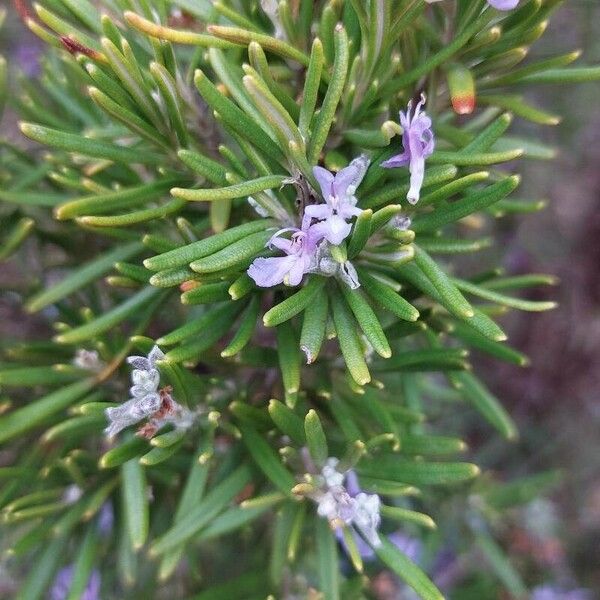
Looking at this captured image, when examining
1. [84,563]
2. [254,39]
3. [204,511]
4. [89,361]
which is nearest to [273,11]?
A: [254,39]

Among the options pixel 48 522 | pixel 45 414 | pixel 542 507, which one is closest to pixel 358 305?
pixel 45 414

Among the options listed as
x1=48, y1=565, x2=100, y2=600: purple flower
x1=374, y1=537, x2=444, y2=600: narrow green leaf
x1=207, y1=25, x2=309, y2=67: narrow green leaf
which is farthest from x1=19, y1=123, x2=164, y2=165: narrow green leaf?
x1=48, y1=565, x2=100, y2=600: purple flower

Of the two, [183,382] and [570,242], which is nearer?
[183,382]

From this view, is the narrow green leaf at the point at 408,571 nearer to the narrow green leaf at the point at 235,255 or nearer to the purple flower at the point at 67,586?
the narrow green leaf at the point at 235,255

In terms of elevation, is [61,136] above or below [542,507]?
above

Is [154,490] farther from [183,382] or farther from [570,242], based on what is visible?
[570,242]

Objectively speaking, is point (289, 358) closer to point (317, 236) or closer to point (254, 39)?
point (317, 236)

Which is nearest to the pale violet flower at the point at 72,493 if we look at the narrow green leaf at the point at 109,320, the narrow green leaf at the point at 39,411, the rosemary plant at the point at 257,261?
the rosemary plant at the point at 257,261
